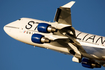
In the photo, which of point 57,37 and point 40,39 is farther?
point 40,39

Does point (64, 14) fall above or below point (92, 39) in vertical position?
above

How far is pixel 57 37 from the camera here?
2872 centimetres

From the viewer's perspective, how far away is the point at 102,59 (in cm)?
3209

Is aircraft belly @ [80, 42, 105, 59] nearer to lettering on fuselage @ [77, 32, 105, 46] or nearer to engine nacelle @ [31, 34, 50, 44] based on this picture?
lettering on fuselage @ [77, 32, 105, 46]

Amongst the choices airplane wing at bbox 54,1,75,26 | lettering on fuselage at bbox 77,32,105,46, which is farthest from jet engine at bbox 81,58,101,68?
airplane wing at bbox 54,1,75,26

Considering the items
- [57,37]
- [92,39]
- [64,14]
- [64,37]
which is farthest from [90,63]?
[64,14]

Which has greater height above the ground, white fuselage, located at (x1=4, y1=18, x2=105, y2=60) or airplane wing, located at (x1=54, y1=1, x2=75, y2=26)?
airplane wing, located at (x1=54, y1=1, x2=75, y2=26)

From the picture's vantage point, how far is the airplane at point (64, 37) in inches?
1037

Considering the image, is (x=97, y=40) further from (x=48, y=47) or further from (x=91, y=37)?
(x=48, y=47)

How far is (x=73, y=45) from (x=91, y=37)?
2.70 meters

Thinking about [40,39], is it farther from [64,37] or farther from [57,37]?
[64,37]

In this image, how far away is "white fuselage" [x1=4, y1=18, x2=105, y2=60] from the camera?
100ft

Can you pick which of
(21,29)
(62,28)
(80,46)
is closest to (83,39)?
(80,46)

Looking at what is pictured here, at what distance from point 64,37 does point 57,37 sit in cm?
92
